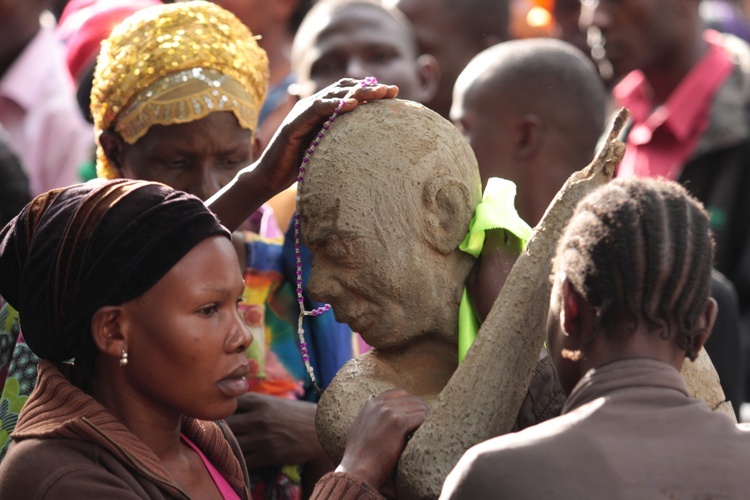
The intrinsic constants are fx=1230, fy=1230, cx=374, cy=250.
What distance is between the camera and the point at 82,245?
2947 millimetres

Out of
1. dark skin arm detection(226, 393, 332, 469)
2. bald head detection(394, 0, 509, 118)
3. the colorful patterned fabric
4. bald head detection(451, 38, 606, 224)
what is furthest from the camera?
bald head detection(394, 0, 509, 118)

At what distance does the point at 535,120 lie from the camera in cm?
516

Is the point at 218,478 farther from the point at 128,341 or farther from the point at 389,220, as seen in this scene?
the point at 389,220

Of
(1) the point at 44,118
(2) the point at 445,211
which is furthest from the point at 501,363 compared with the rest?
(1) the point at 44,118

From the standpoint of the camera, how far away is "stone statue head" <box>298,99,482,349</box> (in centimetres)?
298

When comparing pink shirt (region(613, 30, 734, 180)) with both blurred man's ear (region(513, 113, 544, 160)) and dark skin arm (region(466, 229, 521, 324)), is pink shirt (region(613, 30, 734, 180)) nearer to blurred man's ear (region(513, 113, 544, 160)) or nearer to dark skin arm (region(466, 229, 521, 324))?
blurred man's ear (region(513, 113, 544, 160))

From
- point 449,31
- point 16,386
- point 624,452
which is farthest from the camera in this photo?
point 449,31

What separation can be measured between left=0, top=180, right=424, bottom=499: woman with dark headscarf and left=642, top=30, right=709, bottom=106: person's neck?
14.1 ft

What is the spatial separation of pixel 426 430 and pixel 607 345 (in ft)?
1.73

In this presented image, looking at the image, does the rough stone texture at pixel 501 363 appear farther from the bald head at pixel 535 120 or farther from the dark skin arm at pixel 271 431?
the bald head at pixel 535 120

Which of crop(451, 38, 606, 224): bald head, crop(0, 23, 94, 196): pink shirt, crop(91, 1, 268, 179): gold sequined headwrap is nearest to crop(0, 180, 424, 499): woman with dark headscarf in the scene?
crop(91, 1, 268, 179): gold sequined headwrap

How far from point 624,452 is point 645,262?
1.26 feet

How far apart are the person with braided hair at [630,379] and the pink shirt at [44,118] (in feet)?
15.0

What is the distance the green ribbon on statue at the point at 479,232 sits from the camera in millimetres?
3031
